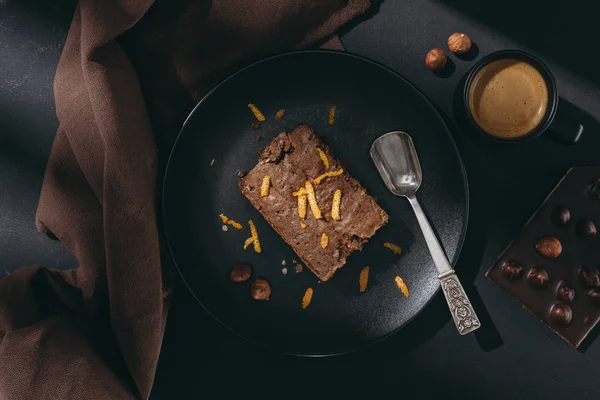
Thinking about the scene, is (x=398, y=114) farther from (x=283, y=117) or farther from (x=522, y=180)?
(x=522, y=180)

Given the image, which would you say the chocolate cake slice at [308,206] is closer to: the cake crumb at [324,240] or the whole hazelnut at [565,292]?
the cake crumb at [324,240]

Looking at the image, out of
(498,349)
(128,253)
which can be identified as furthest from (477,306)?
(128,253)

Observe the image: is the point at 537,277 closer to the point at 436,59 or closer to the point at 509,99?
the point at 509,99

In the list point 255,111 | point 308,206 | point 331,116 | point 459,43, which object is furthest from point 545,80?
point 255,111

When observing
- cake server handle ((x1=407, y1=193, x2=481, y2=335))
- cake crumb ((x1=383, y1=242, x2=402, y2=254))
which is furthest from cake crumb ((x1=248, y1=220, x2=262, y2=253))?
cake server handle ((x1=407, y1=193, x2=481, y2=335))

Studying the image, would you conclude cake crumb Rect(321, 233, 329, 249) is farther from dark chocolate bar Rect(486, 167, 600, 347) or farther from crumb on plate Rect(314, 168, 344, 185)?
dark chocolate bar Rect(486, 167, 600, 347)

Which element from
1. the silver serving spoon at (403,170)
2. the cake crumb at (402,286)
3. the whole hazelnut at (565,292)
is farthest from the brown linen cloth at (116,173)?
the whole hazelnut at (565,292)
